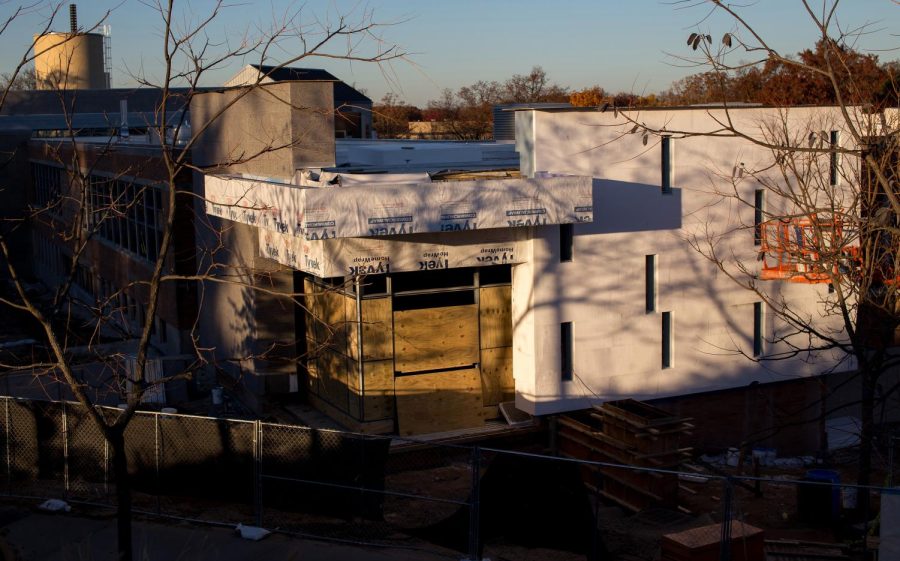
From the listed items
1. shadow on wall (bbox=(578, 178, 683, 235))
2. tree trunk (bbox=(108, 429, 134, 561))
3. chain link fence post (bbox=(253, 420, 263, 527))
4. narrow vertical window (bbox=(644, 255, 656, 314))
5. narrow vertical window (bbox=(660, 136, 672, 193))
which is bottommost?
chain link fence post (bbox=(253, 420, 263, 527))

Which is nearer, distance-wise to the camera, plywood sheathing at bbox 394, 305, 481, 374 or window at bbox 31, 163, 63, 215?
plywood sheathing at bbox 394, 305, 481, 374

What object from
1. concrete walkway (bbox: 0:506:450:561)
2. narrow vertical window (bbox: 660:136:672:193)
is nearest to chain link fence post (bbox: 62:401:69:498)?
concrete walkway (bbox: 0:506:450:561)

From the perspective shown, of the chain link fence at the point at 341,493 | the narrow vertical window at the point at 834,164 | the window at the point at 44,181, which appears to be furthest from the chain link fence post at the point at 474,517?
the window at the point at 44,181

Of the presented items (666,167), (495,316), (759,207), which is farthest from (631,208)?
(495,316)

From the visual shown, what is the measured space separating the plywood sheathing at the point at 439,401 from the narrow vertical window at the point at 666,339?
406cm

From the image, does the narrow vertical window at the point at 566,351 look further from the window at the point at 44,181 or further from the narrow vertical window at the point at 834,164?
the window at the point at 44,181

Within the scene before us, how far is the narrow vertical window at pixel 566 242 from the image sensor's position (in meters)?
18.1

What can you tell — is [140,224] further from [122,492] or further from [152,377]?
[122,492]

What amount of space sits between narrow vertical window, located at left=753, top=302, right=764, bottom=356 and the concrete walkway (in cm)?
1074

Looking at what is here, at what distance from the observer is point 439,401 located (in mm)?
17797

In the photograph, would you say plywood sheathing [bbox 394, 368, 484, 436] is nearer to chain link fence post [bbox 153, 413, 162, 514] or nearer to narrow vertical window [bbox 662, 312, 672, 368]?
narrow vertical window [bbox 662, 312, 672, 368]

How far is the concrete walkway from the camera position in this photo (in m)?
11.9

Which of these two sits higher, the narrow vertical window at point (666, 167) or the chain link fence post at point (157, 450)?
the narrow vertical window at point (666, 167)

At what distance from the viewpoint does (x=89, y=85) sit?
2933 inches
